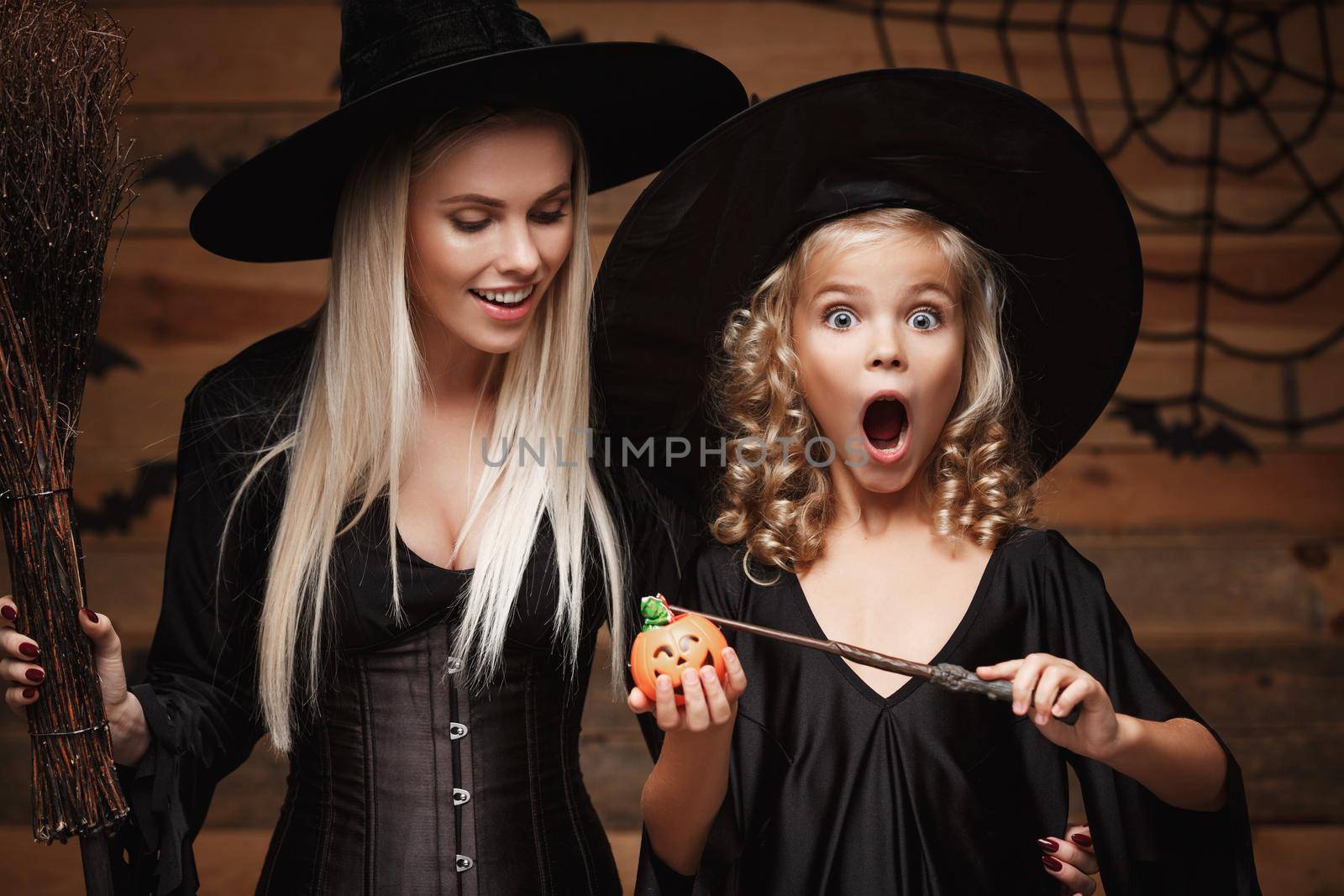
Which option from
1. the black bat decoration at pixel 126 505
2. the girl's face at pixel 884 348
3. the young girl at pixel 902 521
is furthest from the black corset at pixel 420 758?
the black bat decoration at pixel 126 505

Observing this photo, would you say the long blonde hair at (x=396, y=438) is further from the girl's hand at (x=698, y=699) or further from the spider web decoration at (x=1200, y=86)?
the spider web decoration at (x=1200, y=86)

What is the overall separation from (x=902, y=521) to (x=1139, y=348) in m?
1.51

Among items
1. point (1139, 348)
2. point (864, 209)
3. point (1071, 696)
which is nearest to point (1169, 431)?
point (1139, 348)

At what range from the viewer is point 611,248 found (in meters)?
1.45

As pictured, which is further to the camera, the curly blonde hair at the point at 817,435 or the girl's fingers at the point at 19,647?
the curly blonde hair at the point at 817,435

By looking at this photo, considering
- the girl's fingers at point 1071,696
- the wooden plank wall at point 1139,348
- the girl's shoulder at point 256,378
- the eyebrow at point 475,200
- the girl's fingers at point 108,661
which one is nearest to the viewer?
the girl's fingers at point 1071,696

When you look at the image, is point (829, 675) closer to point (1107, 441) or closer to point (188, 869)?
A: point (188, 869)

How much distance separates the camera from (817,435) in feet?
4.94

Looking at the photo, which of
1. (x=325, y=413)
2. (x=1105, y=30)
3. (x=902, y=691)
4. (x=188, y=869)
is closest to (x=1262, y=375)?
(x=1105, y=30)

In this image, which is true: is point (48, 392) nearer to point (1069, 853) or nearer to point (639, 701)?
point (639, 701)

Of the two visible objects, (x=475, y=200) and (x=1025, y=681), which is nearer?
(x=1025, y=681)

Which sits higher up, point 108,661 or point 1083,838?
point 108,661

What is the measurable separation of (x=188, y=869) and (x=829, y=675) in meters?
0.72

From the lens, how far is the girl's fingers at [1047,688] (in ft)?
3.82
